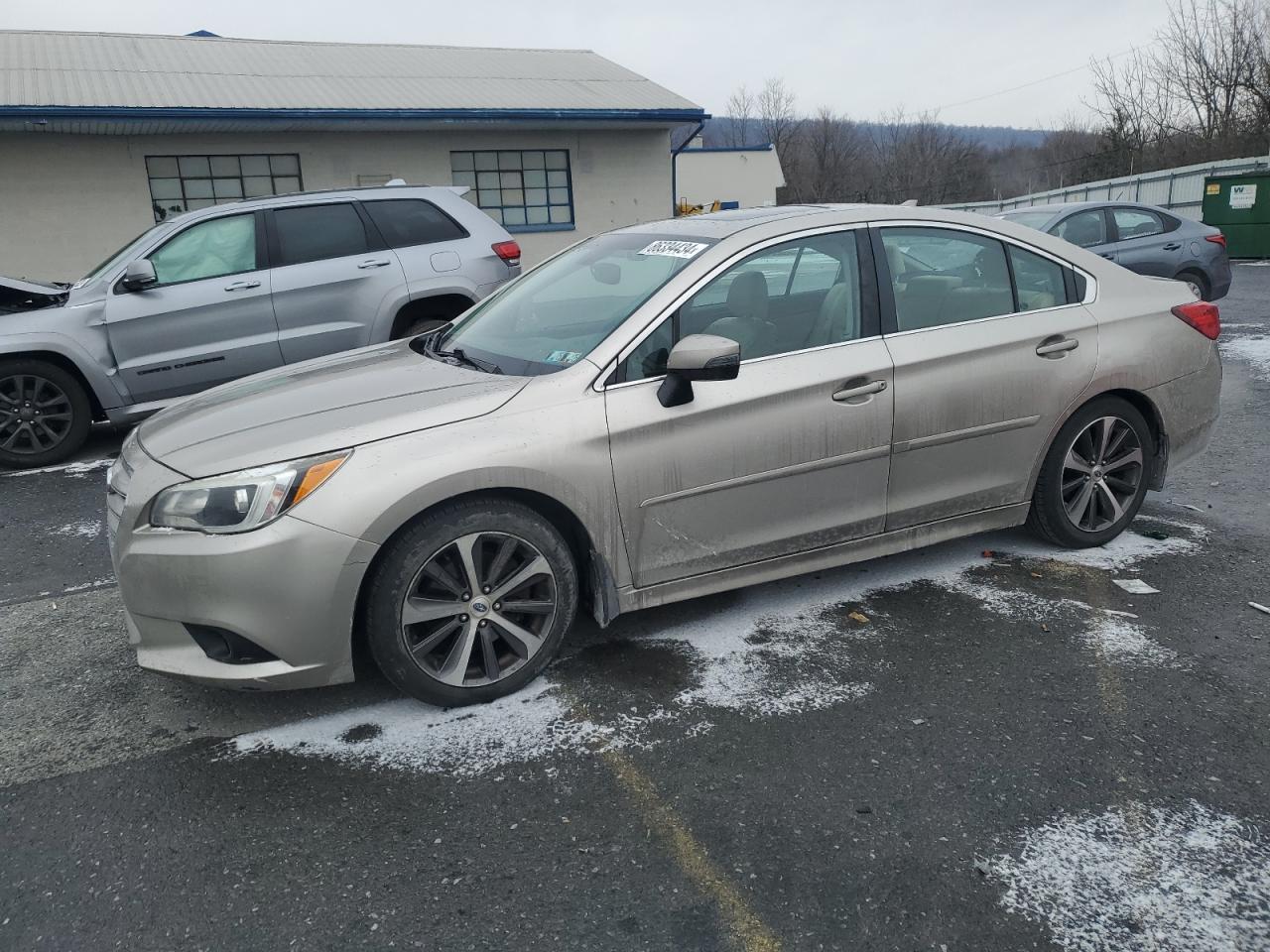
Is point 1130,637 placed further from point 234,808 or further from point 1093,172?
point 1093,172

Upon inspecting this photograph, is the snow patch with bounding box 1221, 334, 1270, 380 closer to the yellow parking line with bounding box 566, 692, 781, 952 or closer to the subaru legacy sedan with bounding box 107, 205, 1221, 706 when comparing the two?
the subaru legacy sedan with bounding box 107, 205, 1221, 706

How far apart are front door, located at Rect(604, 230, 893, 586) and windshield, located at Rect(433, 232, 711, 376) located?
9.6 inches

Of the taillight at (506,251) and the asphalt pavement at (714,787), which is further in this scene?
the taillight at (506,251)

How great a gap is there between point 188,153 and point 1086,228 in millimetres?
12877

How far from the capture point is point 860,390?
149 inches

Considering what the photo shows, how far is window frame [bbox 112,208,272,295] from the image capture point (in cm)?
716

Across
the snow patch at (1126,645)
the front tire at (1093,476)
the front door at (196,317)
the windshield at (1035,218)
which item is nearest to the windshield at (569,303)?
the front tire at (1093,476)

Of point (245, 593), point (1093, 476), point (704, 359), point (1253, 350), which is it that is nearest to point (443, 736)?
point (245, 593)

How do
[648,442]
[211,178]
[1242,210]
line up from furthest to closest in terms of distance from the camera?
1. [1242,210]
2. [211,178]
3. [648,442]

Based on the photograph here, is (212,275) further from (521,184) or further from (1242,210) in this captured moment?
(1242,210)

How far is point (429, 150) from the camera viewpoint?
1617 cm

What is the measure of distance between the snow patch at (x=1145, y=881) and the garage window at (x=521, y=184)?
15.4 meters

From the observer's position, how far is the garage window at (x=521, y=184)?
16.6 m

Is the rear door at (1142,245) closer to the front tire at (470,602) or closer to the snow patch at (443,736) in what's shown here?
the front tire at (470,602)
